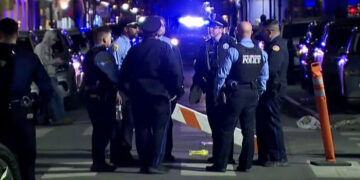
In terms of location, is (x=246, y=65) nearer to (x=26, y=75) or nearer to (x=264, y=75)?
(x=264, y=75)

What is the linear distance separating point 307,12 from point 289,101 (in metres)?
31.5

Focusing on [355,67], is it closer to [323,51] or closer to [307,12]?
[323,51]

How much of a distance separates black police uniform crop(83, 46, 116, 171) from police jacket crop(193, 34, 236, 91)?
115 centimetres

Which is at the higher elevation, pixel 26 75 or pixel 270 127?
pixel 26 75

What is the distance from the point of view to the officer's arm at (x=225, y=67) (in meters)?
8.94

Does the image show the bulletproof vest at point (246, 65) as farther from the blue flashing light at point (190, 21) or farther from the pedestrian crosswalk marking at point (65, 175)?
the blue flashing light at point (190, 21)

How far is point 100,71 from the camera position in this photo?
9.17 m

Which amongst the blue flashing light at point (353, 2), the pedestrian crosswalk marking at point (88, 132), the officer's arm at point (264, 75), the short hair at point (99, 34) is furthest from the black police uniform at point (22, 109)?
the blue flashing light at point (353, 2)

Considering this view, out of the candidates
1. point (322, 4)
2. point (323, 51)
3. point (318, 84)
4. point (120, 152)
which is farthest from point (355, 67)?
point (322, 4)

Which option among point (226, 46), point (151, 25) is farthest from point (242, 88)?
point (151, 25)

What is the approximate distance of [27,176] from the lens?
716 centimetres

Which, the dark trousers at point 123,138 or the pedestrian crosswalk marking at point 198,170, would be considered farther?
the dark trousers at point 123,138

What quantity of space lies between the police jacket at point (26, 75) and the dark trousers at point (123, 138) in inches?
98.6

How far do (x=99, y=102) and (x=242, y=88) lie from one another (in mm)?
1757
